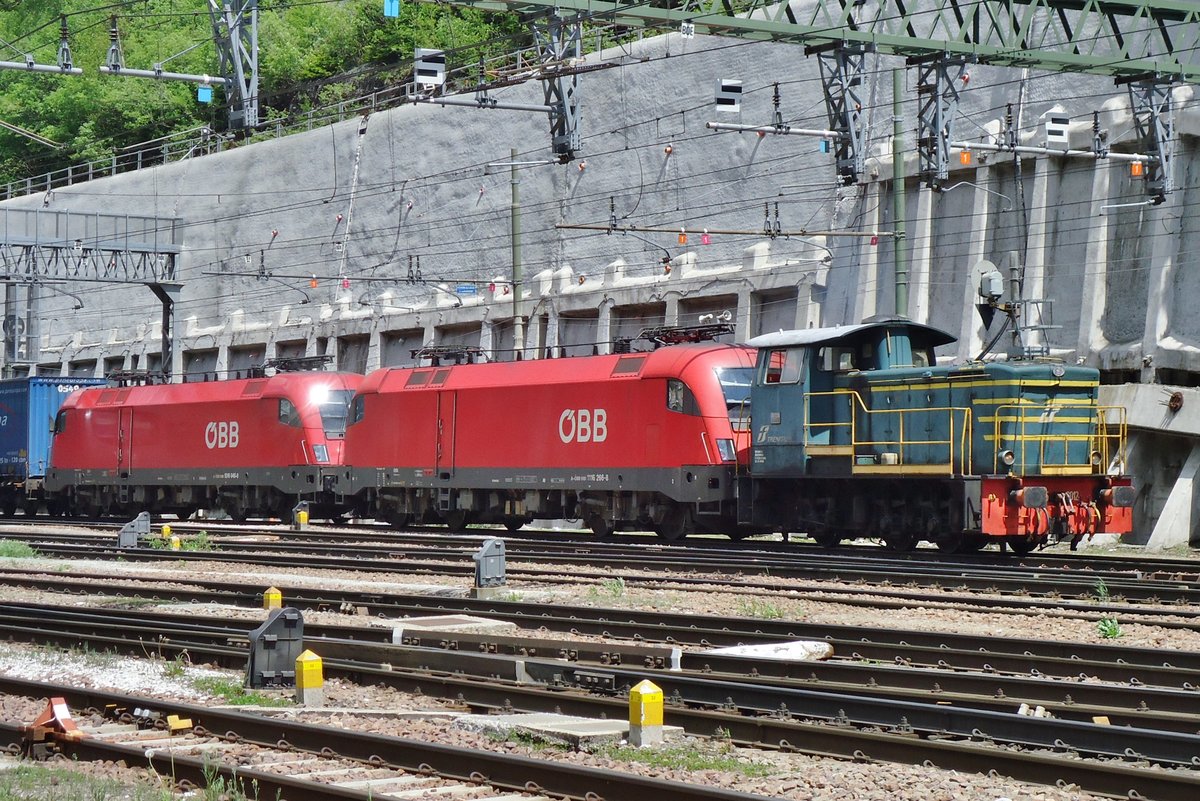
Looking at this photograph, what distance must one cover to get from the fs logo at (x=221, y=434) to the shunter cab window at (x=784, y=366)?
656 inches

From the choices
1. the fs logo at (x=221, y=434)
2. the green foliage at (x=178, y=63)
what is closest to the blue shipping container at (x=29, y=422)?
the fs logo at (x=221, y=434)

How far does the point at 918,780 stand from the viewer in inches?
319

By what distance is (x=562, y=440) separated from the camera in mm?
28125

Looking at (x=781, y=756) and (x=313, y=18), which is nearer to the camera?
(x=781, y=756)

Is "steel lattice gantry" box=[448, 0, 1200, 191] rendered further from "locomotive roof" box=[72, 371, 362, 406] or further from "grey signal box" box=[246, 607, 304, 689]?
"locomotive roof" box=[72, 371, 362, 406]

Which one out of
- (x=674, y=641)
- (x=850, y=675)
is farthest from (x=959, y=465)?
(x=850, y=675)

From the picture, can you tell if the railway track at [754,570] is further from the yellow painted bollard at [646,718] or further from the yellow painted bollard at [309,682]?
the yellow painted bollard at [309,682]

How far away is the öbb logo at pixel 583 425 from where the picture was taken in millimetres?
27234

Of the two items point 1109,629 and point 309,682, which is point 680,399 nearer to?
point 1109,629

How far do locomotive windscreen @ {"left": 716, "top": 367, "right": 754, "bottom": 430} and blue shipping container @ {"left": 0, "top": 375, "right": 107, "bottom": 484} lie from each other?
77.7 ft

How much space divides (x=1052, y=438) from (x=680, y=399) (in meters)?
6.83

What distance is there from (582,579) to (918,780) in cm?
1209

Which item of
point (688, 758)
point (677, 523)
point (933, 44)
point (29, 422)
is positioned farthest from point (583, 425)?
point (29, 422)

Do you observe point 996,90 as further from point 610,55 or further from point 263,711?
point 263,711
